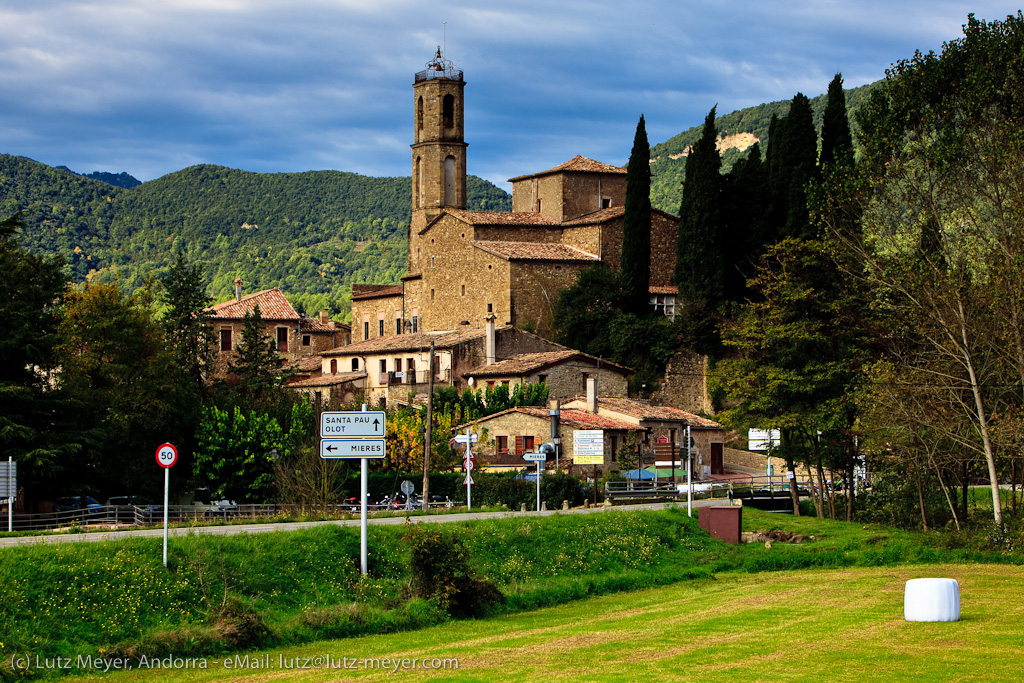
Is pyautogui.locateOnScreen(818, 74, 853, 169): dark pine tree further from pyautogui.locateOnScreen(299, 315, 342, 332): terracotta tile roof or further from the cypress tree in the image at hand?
pyautogui.locateOnScreen(299, 315, 342, 332): terracotta tile roof

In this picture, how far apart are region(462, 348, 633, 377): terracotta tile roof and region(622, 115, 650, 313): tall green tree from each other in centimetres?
475

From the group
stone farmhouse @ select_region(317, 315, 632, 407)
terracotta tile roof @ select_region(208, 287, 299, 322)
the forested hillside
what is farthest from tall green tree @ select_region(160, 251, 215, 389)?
the forested hillside

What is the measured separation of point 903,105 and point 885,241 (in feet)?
15.3

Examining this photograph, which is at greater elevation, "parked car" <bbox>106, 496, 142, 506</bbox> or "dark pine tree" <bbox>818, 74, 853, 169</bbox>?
"dark pine tree" <bbox>818, 74, 853, 169</bbox>

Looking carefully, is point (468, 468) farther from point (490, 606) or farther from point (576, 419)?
point (490, 606)

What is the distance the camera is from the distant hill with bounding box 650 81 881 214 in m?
123

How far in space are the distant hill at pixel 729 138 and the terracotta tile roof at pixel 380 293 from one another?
43043 millimetres

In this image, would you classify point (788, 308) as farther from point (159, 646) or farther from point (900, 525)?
point (159, 646)

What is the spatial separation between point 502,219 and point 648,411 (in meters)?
19.4

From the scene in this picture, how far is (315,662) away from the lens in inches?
650

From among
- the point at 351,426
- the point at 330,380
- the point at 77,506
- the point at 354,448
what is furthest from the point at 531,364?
the point at 354,448

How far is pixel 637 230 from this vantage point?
6272cm

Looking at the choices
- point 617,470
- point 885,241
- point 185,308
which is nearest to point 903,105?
point 885,241

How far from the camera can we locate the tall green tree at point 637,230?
62.3 metres
